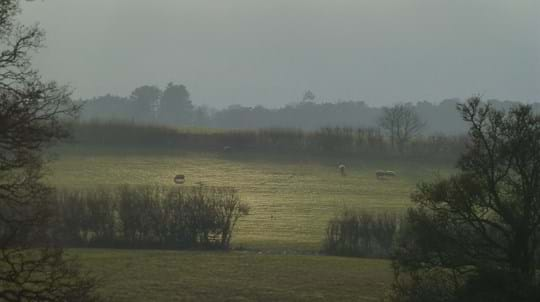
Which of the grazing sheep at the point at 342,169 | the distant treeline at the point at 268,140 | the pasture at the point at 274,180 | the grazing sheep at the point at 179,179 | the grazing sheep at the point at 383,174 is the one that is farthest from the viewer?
the distant treeline at the point at 268,140

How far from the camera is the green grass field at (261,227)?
27875mm

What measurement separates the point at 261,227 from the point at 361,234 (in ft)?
34.8

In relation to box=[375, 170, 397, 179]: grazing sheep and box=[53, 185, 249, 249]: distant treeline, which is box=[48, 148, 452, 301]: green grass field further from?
box=[53, 185, 249, 249]: distant treeline

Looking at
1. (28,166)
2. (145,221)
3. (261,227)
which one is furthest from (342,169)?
(28,166)

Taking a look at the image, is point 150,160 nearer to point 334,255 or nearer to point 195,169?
point 195,169

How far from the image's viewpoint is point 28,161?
1498cm

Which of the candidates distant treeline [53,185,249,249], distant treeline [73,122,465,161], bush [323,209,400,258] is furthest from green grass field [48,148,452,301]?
distant treeline [73,122,465,161]

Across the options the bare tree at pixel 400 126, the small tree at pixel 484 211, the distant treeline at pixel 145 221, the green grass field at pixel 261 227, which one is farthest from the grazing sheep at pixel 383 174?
the small tree at pixel 484 211

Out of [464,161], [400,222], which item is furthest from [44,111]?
[400,222]

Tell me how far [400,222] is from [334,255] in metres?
5.72

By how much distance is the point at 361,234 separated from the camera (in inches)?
1748

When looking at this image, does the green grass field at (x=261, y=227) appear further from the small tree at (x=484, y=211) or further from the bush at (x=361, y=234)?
the small tree at (x=484, y=211)

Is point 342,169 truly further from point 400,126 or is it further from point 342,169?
point 400,126

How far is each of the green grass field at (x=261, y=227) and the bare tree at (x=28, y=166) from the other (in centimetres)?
975
